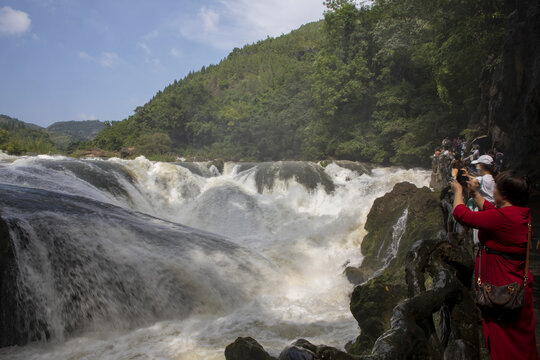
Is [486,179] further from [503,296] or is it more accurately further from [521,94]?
[521,94]

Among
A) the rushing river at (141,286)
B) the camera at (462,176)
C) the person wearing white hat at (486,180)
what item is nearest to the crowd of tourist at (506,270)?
the camera at (462,176)

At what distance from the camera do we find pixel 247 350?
2373mm

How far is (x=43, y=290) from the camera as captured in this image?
4.80 metres

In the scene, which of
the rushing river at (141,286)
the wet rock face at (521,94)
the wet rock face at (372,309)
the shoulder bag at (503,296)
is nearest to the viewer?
the shoulder bag at (503,296)

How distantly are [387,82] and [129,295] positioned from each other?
21.5 meters

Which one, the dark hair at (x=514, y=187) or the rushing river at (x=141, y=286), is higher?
the dark hair at (x=514, y=187)

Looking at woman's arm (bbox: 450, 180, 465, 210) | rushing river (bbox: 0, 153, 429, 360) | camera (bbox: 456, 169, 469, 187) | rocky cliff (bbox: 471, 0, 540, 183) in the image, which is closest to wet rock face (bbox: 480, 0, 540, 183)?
rocky cliff (bbox: 471, 0, 540, 183)

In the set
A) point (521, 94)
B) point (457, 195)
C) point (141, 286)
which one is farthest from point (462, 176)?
point (521, 94)

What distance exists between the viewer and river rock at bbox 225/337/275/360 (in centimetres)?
219

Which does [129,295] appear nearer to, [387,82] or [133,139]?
[387,82]

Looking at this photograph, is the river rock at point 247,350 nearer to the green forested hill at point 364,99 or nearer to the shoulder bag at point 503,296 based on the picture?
the shoulder bag at point 503,296

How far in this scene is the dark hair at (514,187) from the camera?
6.51 ft

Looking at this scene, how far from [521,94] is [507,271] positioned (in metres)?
9.05

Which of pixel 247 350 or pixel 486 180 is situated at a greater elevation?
pixel 486 180
